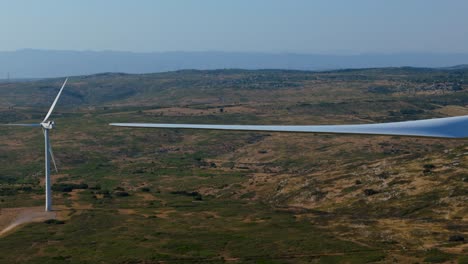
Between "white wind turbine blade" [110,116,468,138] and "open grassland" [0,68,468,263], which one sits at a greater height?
"white wind turbine blade" [110,116,468,138]

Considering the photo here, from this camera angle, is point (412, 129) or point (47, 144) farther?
point (47, 144)

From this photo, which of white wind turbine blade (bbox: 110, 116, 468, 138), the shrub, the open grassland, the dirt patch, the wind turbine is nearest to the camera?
white wind turbine blade (bbox: 110, 116, 468, 138)

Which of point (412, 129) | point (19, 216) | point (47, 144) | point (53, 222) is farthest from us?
point (19, 216)

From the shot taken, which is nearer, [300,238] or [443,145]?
[300,238]

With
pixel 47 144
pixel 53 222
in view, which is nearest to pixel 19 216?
pixel 53 222

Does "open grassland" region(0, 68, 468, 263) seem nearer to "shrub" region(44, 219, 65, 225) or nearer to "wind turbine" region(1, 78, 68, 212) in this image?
"shrub" region(44, 219, 65, 225)

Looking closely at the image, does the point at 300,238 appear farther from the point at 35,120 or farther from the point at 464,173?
the point at 35,120

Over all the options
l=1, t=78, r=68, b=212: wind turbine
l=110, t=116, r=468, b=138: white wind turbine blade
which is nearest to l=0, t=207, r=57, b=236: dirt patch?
l=1, t=78, r=68, b=212: wind turbine

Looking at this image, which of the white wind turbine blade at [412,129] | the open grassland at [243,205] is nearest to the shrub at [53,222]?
the open grassland at [243,205]

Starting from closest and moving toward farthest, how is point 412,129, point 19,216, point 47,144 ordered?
1. point 412,129
2. point 47,144
3. point 19,216

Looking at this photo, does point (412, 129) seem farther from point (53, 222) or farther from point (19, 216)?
point (19, 216)

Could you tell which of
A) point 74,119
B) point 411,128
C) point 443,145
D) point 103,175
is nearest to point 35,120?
point 74,119
